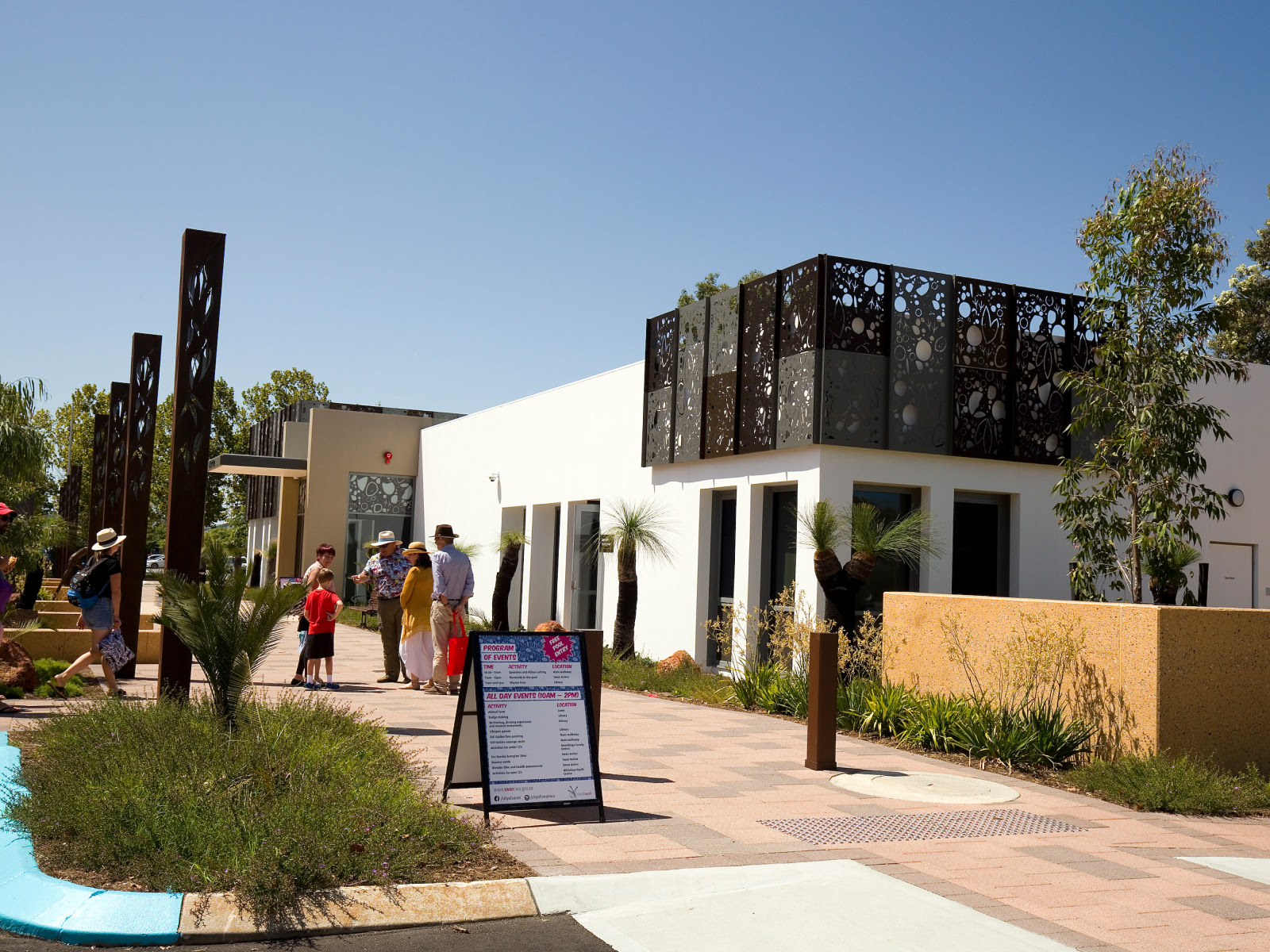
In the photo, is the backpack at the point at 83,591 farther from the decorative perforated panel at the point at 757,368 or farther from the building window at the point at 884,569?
the building window at the point at 884,569

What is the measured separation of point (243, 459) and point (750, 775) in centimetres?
2504

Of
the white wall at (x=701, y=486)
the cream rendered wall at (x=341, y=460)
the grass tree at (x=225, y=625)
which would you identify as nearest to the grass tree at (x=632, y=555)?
the white wall at (x=701, y=486)

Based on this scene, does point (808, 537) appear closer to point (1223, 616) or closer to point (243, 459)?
point (1223, 616)

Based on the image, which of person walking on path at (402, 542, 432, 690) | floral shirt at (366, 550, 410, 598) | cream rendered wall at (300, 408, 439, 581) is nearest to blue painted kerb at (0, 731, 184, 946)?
person walking on path at (402, 542, 432, 690)

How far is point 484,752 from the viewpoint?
6.54m

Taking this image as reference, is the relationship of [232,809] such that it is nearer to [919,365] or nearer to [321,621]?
[321,621]

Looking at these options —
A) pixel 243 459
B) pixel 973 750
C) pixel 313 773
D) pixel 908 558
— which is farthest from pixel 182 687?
pixel 243 459

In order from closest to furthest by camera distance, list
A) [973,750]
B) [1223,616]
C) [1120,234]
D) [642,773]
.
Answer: [642,773] → [1223,616] → [973,750] → [1120,234]

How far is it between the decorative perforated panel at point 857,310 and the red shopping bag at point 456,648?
17.8 ft

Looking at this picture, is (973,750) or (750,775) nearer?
(750,775)

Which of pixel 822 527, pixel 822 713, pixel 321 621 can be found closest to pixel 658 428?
pixel 822 527

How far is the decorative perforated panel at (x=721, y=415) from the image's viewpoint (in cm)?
1559

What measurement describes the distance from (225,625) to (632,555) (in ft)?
33.6

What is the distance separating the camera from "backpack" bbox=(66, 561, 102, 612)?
1050 centimetres
